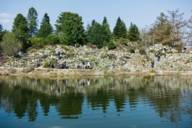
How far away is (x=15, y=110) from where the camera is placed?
46.1 metres

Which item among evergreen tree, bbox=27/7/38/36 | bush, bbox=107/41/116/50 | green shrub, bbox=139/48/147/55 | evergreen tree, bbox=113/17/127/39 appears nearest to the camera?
green shrub, bbox=139/48/147/55

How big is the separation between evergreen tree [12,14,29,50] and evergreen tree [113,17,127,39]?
3525 centimetres

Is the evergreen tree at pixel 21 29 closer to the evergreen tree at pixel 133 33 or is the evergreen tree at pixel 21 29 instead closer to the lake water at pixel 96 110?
the evergreen tree at pixel 133 33

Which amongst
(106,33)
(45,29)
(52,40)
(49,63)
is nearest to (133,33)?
(106,33)

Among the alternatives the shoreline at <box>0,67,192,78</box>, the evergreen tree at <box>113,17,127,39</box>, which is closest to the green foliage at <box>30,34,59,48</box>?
the shoreline at <box>0,67,192,78</box>

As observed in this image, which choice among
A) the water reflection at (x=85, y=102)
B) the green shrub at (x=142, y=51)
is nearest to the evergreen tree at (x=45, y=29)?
the green shrub at (x=142, y=51)

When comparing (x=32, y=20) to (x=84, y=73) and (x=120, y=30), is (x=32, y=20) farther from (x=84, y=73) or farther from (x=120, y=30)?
(x=84, y=73)

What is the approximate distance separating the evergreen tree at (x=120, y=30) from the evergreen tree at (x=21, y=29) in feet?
116

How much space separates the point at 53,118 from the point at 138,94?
23.4 meters

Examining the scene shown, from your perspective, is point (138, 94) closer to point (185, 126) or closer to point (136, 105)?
point (136, 105)

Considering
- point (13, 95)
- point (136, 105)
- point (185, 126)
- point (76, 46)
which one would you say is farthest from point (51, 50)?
point (185, 126)

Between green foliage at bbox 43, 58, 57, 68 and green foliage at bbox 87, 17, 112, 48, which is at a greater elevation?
green foliage at bbox 87, 17, 112, 48

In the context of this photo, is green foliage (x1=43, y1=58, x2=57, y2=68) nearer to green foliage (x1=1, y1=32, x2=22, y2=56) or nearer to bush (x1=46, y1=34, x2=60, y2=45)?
green foliage (x1=1, y1=32, x2=22, y2=56)

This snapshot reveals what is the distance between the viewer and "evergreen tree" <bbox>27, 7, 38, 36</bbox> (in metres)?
164
